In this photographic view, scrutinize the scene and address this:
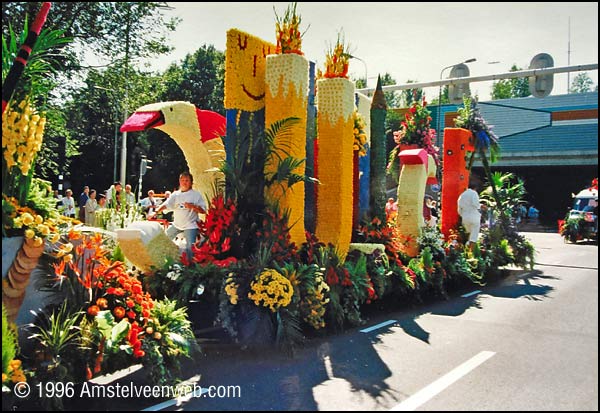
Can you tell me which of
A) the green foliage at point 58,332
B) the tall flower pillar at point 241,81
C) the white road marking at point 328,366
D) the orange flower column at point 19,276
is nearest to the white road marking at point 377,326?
the white road marking at point 328,366

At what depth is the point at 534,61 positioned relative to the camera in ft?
41.0

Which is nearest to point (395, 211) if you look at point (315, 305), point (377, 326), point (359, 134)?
point (359, 134)

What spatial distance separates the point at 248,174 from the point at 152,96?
1415 cm

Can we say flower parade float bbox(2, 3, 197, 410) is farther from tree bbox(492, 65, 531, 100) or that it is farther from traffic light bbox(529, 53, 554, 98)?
tree bbox(492, 65, 531, 100)

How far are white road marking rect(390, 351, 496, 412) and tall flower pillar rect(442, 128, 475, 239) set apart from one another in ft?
24.1

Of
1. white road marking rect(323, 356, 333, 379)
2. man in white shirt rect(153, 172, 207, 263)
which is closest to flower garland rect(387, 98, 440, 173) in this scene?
man in white shirt rect(153, 172, 207, 263)

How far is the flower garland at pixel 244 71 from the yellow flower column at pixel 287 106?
0.27 meters

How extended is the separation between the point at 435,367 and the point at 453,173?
8132 mm

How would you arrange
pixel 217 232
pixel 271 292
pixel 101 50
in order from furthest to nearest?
pixel 101 50, pixel 217 232, pixel 271 292

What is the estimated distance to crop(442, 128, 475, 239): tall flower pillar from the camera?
13.3 m

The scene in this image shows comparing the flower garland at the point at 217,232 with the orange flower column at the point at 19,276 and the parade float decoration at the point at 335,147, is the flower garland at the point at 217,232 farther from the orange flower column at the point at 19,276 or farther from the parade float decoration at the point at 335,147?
the orange flower column at the point at 19,276

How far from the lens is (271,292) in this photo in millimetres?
6219

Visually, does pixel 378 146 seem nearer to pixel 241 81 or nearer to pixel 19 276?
pixel 241 81

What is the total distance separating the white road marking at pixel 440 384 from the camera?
4.80 metres
